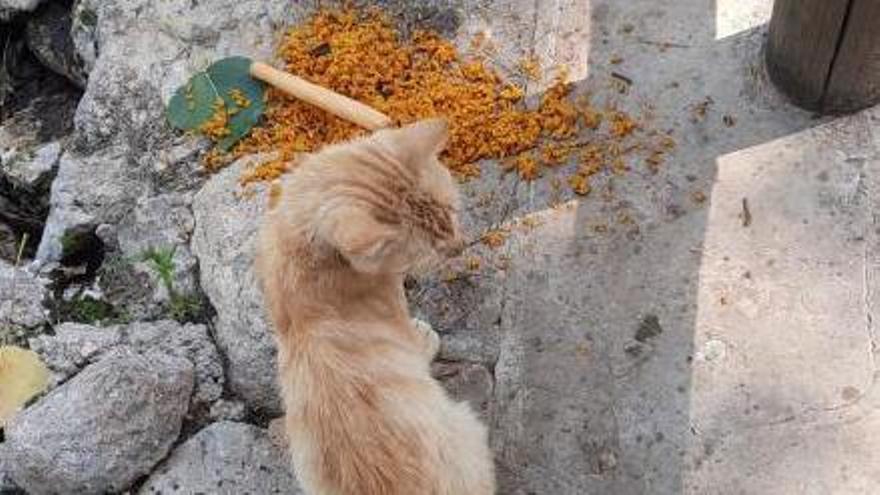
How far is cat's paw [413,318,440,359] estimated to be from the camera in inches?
137

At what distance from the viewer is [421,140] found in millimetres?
2816

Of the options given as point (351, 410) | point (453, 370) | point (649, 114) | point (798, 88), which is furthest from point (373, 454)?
point (798, 88)

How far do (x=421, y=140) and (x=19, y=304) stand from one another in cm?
193

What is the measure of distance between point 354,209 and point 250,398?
124cm

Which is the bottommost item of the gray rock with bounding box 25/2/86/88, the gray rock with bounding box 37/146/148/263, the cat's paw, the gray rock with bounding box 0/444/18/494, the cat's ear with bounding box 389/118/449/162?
the gray rock with bounding box 0/444/18/494

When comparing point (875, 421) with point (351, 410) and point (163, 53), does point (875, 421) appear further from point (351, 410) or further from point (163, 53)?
point (163, 53)

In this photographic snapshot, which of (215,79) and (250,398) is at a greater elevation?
(215,79)

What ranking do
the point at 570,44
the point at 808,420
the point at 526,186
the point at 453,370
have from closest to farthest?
the point at 808,420 → the point at 453,370 → the point at 526,186 → the point at 570,44

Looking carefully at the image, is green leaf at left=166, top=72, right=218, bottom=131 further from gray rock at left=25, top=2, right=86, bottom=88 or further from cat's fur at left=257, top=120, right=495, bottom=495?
cat's fur at left=257, top=120, right=495, bottom=495

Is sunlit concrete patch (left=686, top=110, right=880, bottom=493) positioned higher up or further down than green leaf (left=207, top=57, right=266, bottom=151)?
further down

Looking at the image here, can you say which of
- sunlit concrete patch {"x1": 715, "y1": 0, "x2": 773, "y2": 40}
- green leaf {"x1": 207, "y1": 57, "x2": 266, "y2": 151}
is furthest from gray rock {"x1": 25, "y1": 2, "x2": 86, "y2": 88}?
sunlit concrete patch {"x1": 715, "y1": 0, "x2": 773, "y2": 40}

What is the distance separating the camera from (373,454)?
2756mm

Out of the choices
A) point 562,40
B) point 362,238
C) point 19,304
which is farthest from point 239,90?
point 362,238

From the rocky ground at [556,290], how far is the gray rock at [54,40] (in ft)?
1.22
